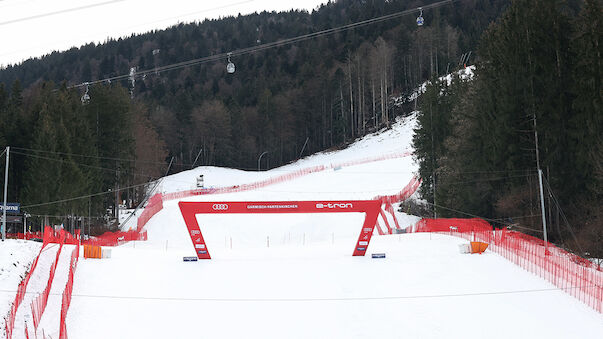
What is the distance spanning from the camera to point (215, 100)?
104m

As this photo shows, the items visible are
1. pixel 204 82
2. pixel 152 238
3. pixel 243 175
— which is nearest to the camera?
pixel 152 238

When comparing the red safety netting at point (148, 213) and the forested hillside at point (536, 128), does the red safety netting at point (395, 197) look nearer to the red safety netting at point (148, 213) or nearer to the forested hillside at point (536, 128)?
the forested hillside at point (536, 128)

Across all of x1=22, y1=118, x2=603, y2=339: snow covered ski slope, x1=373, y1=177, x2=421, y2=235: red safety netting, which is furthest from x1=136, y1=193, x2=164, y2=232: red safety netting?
x1=373, y1=177, x2=421, y2=235: red safety netting

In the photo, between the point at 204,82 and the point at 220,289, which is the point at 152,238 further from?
the point at 204,82

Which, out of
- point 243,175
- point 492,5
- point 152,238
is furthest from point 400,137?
point 492,5

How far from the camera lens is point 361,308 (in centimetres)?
2134

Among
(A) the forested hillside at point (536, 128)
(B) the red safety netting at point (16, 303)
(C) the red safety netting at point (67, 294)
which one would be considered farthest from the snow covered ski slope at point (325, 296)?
(A) the forested hillside at point (536, 128)

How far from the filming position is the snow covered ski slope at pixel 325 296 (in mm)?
19031

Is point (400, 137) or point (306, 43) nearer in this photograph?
point (400, 137)

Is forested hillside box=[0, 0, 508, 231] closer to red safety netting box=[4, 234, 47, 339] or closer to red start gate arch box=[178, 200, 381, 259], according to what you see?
red start gate arch box=[178, 200, 381, 259]

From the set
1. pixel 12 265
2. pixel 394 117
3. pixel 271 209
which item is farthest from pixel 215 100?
pixel 12 265

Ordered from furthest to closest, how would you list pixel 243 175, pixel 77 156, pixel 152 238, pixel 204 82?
pixel 204 82 < pixel 243 175 < pixel 77 156 < pixel 152 238

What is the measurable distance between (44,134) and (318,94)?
64547 millimetres

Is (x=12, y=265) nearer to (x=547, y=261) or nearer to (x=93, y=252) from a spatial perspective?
(x=93, y=252)
